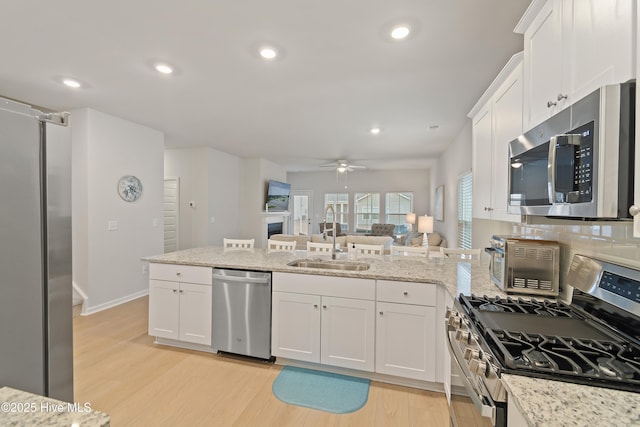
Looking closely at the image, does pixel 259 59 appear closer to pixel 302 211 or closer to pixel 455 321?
pixel 455 321

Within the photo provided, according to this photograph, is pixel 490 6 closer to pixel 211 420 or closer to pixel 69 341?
pixel 69 341

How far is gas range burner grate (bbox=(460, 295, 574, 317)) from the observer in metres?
1.34

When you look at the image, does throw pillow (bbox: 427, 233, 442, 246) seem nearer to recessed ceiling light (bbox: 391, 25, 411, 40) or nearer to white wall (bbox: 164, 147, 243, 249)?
recessed ceiling light (bbox: 391, 25, 411, 40)

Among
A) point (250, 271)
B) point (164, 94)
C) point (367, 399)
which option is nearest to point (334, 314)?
point (367, 399)

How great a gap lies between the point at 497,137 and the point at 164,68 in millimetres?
2766

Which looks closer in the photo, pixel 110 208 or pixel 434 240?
pixel 110 208

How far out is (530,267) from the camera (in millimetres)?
1632

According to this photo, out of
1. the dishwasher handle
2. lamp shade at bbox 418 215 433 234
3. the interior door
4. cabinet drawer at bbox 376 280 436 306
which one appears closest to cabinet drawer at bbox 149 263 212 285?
the dishwasher handle

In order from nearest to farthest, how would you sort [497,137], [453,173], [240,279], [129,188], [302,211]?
[497,137]
[240,279]
[129,188]
[453,173]
[302,211]

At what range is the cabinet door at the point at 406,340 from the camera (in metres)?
2.11

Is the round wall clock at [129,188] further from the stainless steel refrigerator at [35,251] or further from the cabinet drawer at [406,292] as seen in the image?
the cabinet drawer at [406,292]

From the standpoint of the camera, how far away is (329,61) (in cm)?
243

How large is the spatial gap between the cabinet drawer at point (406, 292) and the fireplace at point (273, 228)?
5.84 metres

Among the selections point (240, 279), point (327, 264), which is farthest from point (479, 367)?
point (240, 279)
